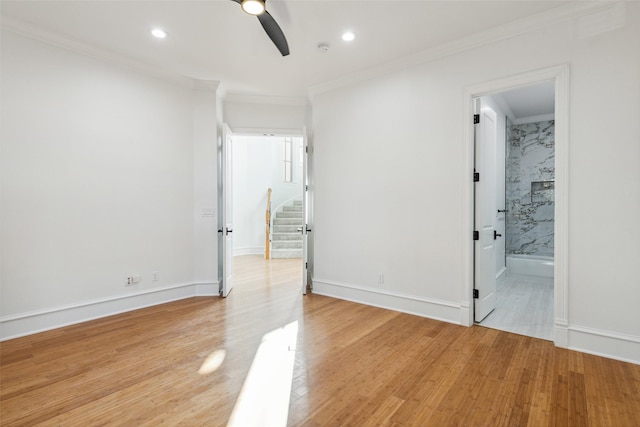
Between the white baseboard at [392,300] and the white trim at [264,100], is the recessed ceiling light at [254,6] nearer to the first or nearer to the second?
the white trim at [264,100]

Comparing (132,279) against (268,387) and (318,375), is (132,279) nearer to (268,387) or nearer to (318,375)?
(268,387)

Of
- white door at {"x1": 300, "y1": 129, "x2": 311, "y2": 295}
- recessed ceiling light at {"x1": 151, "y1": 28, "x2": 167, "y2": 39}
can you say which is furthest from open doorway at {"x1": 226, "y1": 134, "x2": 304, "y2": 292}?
recessed ceiling light at {"x1": 151, "y1": 28, "x2": 167, "y2": 39}

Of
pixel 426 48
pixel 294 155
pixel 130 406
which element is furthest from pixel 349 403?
pixel 294 155

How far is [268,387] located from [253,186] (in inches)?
300

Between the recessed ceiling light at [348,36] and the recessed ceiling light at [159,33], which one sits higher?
the recessed ceiling light at [159,33]

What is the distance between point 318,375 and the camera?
2.36 m

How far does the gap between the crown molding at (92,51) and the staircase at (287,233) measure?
4.61 m

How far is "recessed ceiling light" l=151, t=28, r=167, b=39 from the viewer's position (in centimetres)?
317

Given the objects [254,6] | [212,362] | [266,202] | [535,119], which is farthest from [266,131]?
[535,119]

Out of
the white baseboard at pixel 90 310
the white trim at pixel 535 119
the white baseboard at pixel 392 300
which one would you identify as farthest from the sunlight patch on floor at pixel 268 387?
the white trim at pixel 535 119

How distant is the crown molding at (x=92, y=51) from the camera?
3.05 m

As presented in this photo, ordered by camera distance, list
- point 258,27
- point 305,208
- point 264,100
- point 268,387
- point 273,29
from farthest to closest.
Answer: point 264,100 < point 305,208 < point 258,27 < point 273,29 < point 268,387

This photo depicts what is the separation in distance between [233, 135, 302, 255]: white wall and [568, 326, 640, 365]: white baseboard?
24.6ft

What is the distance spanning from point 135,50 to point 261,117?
6.49 ft
